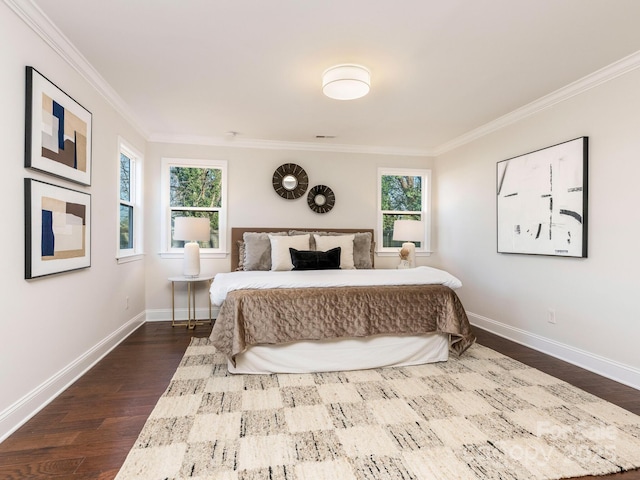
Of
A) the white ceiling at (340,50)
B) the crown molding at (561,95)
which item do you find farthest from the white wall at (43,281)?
the crown molding at (561,95)

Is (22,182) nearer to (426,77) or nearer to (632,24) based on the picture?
(426,77)

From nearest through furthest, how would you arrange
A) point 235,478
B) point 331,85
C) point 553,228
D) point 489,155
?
point 235,478
point 331,85
point 553,228
point 489,155

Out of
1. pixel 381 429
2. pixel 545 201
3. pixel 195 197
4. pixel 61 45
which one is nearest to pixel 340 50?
pixel 61 45

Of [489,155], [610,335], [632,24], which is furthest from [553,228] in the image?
[632,24]

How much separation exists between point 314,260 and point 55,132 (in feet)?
8.27

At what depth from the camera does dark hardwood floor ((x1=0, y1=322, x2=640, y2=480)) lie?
1.72 m

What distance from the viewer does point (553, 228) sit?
3.31 meters

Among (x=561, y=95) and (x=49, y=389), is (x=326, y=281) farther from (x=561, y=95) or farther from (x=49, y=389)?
(x=561, y=95)

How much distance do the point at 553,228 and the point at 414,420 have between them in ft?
7.60

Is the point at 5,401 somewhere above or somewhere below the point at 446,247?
below

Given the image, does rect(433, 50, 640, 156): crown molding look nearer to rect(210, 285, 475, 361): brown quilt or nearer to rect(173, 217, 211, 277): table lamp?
rect(210, 285, 475, 361): brown quilt

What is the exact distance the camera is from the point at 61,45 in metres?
2.42

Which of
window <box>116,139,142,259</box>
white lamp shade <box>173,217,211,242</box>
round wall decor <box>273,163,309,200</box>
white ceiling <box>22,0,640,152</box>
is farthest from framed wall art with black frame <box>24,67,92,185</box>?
round wall decor <box>273,163,309,200</box>

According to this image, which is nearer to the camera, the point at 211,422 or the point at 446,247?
the point at 211,422
